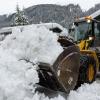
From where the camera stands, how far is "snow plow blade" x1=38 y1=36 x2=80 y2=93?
833 centimetres

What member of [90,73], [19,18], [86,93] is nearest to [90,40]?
[90,73]

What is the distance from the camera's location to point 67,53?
29.3ft

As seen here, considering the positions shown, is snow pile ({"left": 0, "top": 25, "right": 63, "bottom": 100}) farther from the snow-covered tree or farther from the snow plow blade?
the snow-covered tree

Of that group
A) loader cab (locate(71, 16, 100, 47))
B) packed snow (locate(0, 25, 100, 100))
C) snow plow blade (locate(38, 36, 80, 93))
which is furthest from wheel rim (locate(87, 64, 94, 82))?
snow plow blade (locate(38, 36, 80, 93))

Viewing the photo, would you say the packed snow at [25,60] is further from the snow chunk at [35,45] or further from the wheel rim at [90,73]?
the wheel rim at [90,73]

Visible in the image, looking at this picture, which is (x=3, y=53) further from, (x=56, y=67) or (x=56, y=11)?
(x=56, y=11)

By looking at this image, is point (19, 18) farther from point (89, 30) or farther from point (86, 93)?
point (86, 93)

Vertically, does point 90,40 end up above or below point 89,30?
below

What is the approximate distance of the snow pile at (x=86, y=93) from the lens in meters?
8.95

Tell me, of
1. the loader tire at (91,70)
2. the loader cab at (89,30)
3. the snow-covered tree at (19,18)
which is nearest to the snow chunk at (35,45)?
the loader tire at (91,70)

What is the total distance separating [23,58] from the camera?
27.0 feet

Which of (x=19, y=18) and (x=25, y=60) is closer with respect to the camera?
(x=25, y=60)

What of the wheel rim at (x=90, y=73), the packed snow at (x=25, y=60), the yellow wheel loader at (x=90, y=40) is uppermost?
the packed snow at (x=25, y=60)

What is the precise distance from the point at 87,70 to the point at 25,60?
3.92 meters
